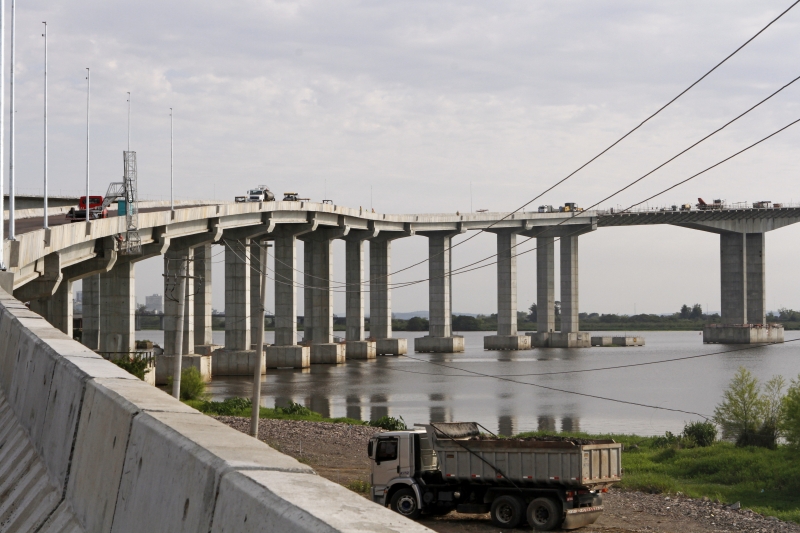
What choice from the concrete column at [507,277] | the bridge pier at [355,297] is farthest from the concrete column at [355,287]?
the concrete column at [507,277]

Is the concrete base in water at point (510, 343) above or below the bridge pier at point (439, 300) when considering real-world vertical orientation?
below

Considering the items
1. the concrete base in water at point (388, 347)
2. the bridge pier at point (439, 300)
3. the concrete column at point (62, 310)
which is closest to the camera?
the concrete column at point (62, 310)

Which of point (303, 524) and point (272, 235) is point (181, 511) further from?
point (272, 235)

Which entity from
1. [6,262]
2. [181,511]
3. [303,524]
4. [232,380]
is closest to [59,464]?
[181,511]

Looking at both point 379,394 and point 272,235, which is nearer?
point 379,394

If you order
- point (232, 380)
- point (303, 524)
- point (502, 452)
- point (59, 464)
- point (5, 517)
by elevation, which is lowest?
point (232, 380)

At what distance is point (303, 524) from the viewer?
11.1ft

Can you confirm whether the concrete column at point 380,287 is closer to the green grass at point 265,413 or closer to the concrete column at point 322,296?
the concrete column at point 322,296

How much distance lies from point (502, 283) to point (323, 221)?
44.1 meters

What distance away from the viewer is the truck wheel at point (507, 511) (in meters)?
23.9

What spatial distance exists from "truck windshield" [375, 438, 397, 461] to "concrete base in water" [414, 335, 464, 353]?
114048 millimetres

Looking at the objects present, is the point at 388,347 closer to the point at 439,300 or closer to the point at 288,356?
the point at 439,300

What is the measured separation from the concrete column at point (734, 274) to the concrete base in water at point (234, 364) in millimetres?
96077

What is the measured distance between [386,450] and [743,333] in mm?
150267
